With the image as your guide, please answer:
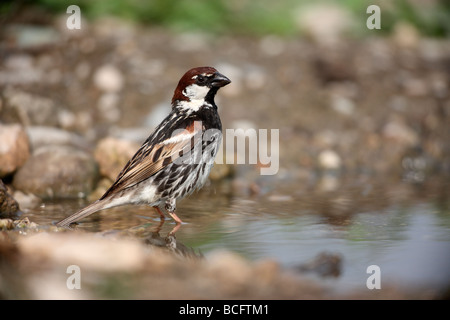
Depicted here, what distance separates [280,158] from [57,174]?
9.52 ft

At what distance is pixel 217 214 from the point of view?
18.5 feet

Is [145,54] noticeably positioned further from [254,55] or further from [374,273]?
[374,273]

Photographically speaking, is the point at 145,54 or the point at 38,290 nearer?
the point at 38,290

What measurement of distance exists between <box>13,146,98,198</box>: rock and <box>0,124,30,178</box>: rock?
0.26 feet

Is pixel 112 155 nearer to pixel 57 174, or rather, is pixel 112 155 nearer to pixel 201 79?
pixel 57 174

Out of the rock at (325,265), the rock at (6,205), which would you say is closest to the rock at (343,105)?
the rock at (6,205)

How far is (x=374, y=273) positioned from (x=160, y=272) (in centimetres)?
127

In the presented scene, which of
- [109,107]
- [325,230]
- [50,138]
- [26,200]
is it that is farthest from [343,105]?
[26,200]

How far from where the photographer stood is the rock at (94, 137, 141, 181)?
Answer: 672 centimetres

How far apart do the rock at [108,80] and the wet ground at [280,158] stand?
0.02m

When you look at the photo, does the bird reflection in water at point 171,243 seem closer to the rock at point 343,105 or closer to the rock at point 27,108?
the rock at point 27,108

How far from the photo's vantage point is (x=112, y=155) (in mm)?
6762

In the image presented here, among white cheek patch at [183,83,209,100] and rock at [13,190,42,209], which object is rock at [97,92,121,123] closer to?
rock at [13,190,42,209]
